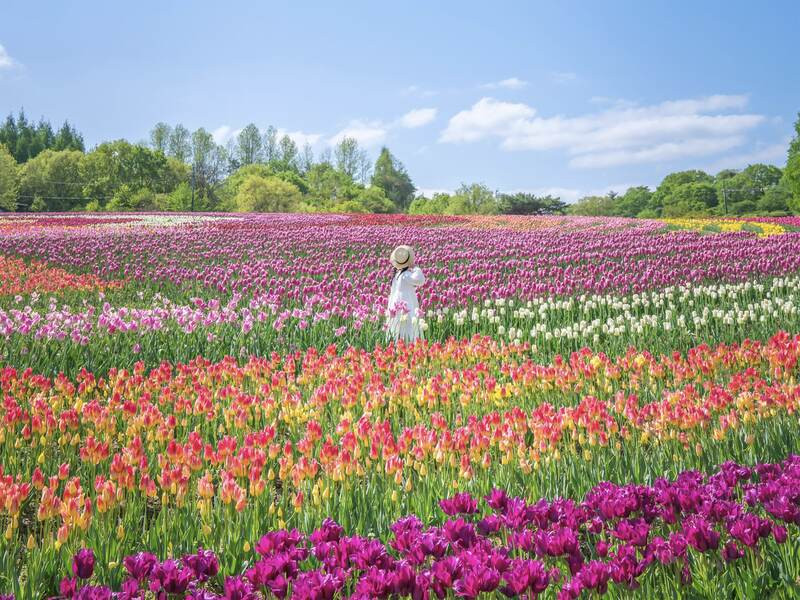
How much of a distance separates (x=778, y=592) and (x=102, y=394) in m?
6.11

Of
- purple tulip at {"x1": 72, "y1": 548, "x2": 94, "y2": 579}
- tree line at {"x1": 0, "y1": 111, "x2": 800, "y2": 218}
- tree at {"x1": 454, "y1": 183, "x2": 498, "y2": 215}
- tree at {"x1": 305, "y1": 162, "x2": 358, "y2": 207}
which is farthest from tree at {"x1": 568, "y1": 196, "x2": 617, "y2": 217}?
purple tulip at {"x1": 72, "y1": 548, "x2": 94, "y2": 579}

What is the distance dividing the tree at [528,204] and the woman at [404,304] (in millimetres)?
61020

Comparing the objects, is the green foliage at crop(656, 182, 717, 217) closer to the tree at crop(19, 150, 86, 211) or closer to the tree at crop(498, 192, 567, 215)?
the tree at crop(498, 192, 567, 215)

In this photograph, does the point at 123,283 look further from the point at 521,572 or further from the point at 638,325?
the point at 521,572

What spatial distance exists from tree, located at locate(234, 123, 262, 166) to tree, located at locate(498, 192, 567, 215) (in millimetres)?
52543

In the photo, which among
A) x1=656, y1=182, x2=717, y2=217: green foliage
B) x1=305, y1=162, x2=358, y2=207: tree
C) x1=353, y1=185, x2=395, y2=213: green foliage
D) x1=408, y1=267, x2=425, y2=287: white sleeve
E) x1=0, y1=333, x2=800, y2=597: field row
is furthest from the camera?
x1=305, y1=162, x2=358, y2=207: tree

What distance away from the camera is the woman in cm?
922

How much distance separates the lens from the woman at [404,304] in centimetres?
922

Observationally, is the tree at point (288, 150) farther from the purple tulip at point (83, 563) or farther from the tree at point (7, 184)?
the purple tulip at point (83, 563)

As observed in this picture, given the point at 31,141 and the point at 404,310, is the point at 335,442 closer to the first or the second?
the point at 404,310

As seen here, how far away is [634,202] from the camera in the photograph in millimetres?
86750

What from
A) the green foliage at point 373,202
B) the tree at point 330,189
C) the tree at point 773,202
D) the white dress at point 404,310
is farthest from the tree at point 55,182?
the tree at point 773,202

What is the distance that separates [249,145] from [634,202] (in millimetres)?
61139

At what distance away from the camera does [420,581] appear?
2324 mm
